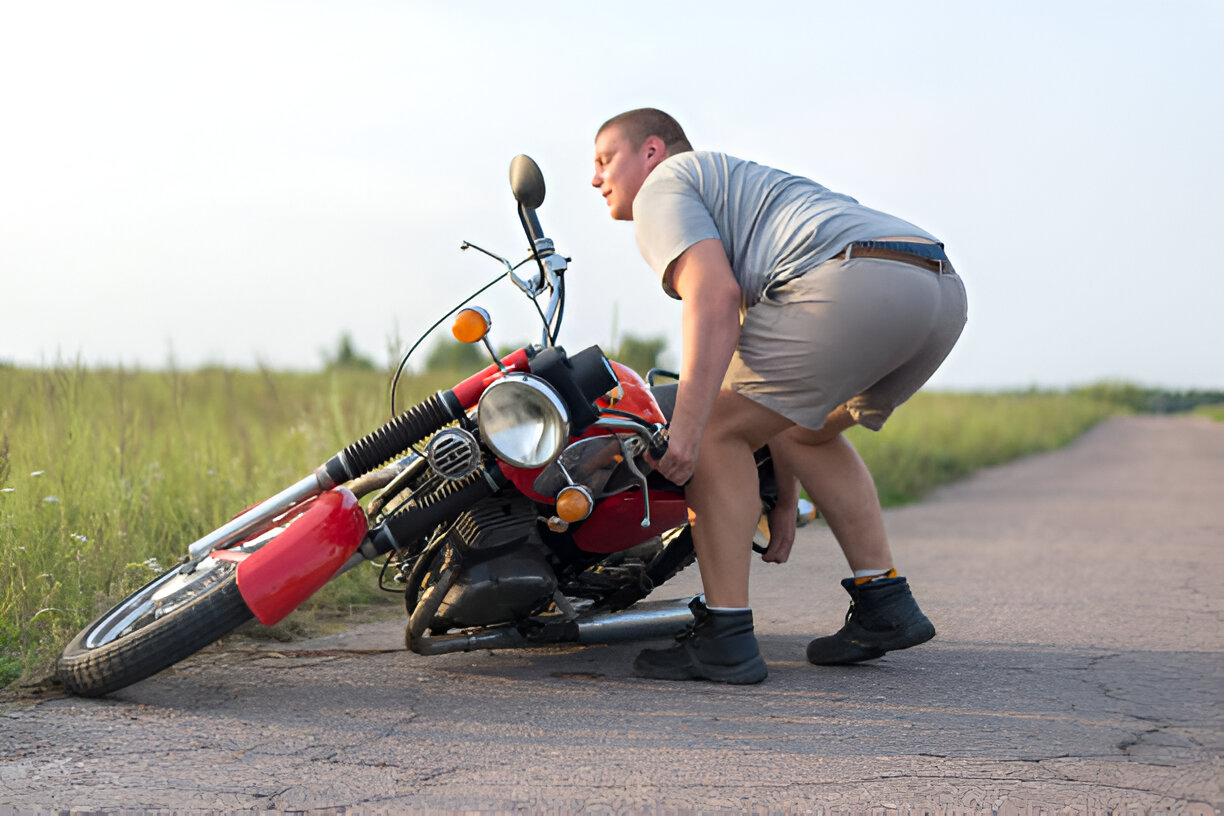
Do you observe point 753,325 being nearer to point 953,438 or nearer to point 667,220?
point 667,220

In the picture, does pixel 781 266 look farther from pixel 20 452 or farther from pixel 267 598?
pixel 20 452

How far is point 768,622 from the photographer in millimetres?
4480

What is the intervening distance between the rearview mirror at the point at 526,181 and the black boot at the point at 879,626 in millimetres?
1637

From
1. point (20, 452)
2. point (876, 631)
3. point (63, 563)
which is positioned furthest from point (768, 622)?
point (20, 452)

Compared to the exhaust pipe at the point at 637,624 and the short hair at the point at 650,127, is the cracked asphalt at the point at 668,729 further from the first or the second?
the short hair at the point at 650,127

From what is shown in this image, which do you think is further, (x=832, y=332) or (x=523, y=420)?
(x=832, y=332)

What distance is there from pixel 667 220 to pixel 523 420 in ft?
2.52

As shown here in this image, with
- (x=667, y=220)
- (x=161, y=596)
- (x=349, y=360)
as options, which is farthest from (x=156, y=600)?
(x=349, y=360)

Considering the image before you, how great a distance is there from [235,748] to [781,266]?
1916 millimetres

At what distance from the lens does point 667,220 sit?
10.9 ft

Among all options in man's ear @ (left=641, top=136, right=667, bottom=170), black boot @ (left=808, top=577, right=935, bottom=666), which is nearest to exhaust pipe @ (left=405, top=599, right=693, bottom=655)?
black boot @ (left=808, top=577, right=935, bottom=666)

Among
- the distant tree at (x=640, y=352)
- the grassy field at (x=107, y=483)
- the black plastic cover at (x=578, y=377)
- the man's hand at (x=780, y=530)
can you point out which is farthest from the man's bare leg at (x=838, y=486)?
the distant tree at (x=640, y=352)

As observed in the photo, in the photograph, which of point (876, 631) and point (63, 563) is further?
point (63, 563)

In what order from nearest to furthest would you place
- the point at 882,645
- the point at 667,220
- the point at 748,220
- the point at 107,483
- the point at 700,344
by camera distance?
the point at 700,344, the point at 667,220, the point at 748,220, the point at 882,645, the point at 107,483
